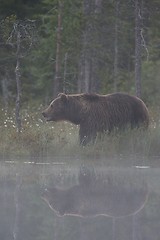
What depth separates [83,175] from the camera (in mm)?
13234

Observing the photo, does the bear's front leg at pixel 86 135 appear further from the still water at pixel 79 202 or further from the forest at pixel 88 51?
the forest at pixel 88 51

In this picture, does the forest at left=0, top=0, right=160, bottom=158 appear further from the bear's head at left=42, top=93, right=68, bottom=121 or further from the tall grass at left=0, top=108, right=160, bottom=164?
the tall grass at left=0, top=108, right=160, bottom=164

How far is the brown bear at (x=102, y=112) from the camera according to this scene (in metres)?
17.8

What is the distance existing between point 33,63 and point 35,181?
2230 centimetres

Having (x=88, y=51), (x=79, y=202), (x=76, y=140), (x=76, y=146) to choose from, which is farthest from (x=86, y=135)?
(x=88, y=51)

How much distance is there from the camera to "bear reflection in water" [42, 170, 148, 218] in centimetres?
924

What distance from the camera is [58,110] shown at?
18.4 metres

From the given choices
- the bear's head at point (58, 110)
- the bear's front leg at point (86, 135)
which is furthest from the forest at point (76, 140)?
Answer: the bear's head at point (58, 110)

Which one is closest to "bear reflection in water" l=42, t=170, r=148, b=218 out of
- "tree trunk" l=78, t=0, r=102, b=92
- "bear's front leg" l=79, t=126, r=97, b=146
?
"bear's front leg" l=79, t=126, r=97, b=146

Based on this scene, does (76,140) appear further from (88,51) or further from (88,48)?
(88,51)

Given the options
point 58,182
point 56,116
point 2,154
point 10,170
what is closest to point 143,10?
point 56,116

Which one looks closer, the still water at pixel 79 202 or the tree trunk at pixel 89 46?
the still water at pixel 79 202

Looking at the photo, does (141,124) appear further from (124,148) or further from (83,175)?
(83,175)

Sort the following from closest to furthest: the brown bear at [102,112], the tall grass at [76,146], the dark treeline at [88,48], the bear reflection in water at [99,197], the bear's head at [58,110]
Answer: the bear reflection in water at [99,197] < the tall grass at [76,146] < the brown bear at [102,112] < the bear's head at [58,110] < the dark treeline at [88,48]
